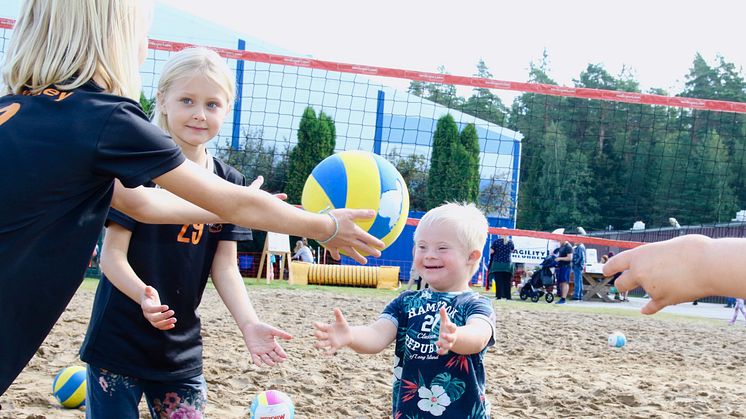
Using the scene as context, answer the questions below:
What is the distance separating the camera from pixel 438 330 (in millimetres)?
2756

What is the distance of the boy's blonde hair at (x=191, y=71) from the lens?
2830mm

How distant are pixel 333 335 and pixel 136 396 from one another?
0.73 metres

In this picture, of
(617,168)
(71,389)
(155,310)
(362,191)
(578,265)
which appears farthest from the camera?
(617,168)

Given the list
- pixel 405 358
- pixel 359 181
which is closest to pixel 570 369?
pixel 359 181

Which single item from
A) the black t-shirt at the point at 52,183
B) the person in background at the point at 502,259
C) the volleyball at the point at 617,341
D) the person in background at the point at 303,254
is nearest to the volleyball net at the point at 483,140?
the person in background at the point at 502,259

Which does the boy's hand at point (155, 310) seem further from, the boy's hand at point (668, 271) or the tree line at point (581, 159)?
the tree line at point (581, 159)

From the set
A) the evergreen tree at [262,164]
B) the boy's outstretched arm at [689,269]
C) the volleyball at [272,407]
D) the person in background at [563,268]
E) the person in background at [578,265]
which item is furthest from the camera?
the evergreen tree at [262,164]

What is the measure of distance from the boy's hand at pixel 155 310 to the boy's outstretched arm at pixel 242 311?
0.38 m

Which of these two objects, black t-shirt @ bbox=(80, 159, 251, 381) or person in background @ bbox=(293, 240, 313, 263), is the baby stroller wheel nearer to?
person in background @ bbox=(293, 240, 313, 263)

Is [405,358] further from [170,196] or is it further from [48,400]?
[48,400]

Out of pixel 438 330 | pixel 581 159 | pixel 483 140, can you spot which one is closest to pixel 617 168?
pixel 581 159

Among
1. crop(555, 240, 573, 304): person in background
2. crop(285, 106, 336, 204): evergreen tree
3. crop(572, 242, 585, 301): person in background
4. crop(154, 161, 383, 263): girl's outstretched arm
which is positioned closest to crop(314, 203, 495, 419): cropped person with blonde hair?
crop(154, 161, 383, 263): girl's outstretched arm

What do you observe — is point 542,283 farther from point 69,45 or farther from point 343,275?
point 69,45

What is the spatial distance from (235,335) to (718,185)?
3925 cm
